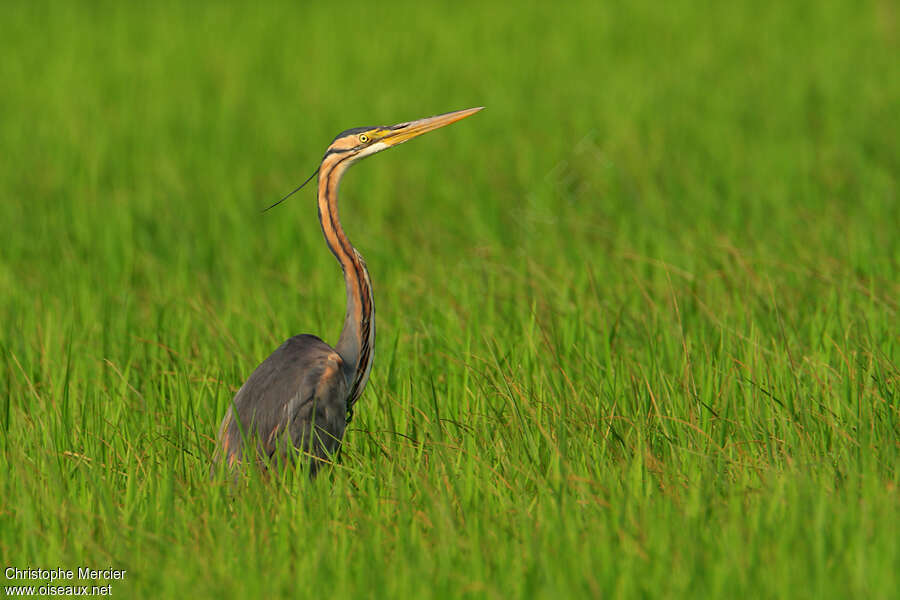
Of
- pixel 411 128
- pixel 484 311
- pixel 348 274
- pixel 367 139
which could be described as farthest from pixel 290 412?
pixel 484 311

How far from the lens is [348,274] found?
14.1 ft

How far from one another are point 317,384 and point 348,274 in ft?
1.54

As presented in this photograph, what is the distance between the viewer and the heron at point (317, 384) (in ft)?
13.1

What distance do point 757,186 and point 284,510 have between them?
5258mm

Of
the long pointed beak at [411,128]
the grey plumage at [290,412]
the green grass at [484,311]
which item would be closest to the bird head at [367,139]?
the long pointed beak at [411,128]

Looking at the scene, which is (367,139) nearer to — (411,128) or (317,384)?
(411,128)

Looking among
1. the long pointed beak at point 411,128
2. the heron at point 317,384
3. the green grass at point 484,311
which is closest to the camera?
the green grass at point 484,311

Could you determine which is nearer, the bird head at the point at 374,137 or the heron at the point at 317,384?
the heron at the point at 317,384

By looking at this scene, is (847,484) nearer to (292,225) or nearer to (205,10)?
(292,225)

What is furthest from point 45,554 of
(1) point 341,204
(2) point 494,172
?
(2) point 494,172

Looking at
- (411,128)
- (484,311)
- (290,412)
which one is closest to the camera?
(290,412)

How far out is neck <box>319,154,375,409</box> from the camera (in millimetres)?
4258

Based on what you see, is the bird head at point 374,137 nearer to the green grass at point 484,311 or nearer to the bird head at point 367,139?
the bird head at point 367,139

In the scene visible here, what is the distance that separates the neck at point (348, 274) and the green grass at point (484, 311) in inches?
11.2
